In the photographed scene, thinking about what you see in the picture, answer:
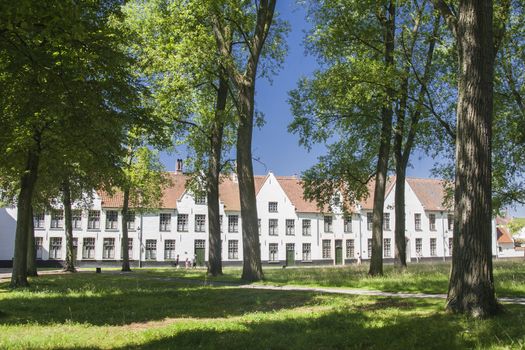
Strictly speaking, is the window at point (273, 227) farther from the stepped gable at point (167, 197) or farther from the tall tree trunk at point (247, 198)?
the tall tree trunk at point (247, 198)

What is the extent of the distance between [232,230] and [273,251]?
5.64m

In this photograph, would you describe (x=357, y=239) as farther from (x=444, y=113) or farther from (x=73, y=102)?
(x=73, y=102)

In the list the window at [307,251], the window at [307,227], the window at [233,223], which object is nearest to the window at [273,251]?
the window at [307,251]

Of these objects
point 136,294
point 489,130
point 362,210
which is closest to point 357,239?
point 362,210

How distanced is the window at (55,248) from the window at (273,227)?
77.4ft

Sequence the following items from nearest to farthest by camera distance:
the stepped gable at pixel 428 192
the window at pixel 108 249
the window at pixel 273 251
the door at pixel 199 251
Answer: the window at pixel 108 249 < the door at pixel 199 251 < the window at pixel 273 251 < the stepped gable at pixel 428 192

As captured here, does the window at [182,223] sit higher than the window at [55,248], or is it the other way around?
the window at [182,223]

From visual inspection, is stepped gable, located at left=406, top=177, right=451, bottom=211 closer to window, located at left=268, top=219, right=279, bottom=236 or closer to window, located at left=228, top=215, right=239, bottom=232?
window, located at left=268, top=219, right=279, bottom=236

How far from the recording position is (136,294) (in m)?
15.0

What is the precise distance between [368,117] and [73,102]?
15276 mm

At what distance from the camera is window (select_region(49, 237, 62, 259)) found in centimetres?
5424

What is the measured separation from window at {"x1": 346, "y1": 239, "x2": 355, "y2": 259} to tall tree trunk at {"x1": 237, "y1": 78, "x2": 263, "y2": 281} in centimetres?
4766

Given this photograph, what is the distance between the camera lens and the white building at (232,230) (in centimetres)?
5506

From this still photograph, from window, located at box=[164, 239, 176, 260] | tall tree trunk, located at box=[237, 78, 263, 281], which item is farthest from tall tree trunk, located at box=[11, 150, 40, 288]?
window, located at box=[164, 239, 176, 260]
